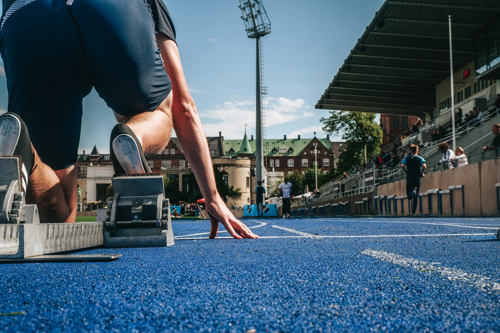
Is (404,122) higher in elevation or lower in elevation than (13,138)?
higher

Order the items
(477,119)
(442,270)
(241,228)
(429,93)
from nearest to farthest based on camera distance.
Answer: (442,270)
(241,228)
(477,119)
(429,93)

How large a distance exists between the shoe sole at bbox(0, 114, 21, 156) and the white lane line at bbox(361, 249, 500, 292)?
1.67m

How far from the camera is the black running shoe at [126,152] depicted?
2.31 meters

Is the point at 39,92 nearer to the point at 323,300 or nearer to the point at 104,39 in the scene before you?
the point at 104,39

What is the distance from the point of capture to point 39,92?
2.59 meters

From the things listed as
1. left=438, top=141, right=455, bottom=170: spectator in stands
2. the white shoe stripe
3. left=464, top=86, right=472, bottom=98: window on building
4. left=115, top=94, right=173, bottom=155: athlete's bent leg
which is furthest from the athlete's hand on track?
left=464, top=86, right=472, bottom=98: window on building

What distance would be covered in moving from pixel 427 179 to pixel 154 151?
15007 millimetres

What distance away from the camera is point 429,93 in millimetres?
38156

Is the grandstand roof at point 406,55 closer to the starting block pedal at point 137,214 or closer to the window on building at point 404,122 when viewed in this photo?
the starting block pedal at point 137,214

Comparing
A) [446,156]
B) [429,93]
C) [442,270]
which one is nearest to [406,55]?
[429,93]

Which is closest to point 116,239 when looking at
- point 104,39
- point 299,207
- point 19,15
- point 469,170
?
point 104,39

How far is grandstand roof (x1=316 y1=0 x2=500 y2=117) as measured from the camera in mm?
23219

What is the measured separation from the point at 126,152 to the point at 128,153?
1 cm

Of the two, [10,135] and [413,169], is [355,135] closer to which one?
[413,169]
